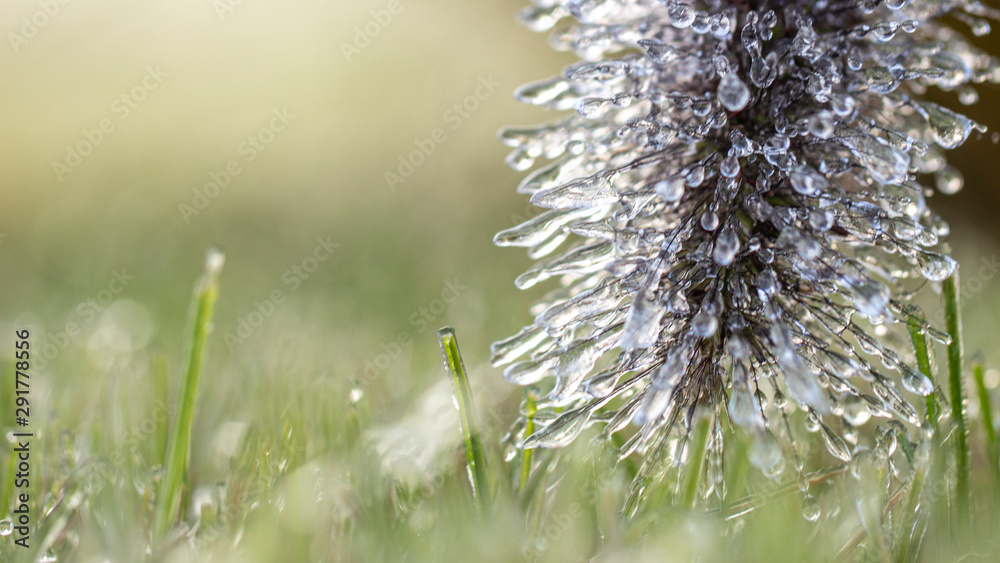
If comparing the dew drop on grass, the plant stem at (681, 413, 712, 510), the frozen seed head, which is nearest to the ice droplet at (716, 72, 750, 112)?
the frozen seed head

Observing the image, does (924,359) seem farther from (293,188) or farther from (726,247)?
(293,188)

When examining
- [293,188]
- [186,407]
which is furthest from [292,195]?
[186,407]

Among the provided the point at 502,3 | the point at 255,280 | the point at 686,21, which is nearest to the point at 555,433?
the point at 686,21

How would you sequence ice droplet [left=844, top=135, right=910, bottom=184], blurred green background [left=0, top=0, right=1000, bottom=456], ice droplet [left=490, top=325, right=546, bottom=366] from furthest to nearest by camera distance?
blurred green background [left=0, top=0, right=1000, bottom=456]
ice droplet [left=490, top=325, right=546, bottom=366]
ice droplet [left=844, top=135, right=910, bottom=184]

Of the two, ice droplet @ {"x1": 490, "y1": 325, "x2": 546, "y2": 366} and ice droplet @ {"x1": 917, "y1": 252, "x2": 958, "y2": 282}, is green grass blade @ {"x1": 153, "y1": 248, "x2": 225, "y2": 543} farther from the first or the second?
ice droplet @ {"x1": 917, "y1": 252, "x2": 958, "y2": 282}

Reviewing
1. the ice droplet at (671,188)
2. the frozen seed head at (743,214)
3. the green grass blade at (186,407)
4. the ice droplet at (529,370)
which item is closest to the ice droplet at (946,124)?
the frozen seed head at (743,214)

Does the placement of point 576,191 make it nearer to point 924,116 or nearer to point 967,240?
point 924,116

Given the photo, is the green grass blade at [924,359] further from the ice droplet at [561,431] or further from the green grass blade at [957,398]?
the ice droplet at [561,431]

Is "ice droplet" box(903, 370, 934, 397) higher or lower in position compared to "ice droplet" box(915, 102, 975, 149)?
lower
